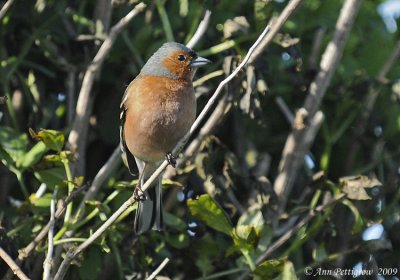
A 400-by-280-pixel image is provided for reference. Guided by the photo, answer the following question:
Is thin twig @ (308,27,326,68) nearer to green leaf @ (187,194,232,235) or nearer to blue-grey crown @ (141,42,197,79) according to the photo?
blue-grey crown @ (141,42,197,79)

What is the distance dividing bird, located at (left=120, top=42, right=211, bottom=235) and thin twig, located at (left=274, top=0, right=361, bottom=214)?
2.11ft

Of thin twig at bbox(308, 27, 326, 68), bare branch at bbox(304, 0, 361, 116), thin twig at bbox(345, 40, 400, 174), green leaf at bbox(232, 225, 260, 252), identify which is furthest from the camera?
thin twig at bbox(345, 40, 400, 174)

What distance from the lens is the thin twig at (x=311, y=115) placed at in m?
4.99

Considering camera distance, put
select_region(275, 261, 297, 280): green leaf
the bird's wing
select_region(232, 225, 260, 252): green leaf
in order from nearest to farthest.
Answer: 1. select_region(275, 261, 297, 280): green leaf
2. select_region(232, 225, 260, 252): green leaf
3. the bird's wing

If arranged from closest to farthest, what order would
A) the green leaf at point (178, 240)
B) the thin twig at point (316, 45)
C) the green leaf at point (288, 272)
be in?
the green leaf at point (288, 272)
the green leaf at point (178, 240)
the thin twig at point (316, 45)

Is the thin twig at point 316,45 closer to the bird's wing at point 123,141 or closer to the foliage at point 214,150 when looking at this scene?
the foliage at point 214,150

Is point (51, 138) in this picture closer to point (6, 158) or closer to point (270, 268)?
point (6, 158)

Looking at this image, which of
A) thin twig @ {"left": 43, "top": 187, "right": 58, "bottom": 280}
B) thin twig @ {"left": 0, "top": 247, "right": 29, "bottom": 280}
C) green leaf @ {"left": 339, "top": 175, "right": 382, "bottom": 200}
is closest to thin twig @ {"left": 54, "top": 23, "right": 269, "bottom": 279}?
Answer: thin twig @ {"left": 43, "top": 187, "right": 58, "bottom": 280}

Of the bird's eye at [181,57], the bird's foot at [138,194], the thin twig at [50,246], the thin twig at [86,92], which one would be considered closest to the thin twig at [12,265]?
the thin twig at [50,246]

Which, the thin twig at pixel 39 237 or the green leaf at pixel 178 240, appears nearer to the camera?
the thin twig at pixel 39 237

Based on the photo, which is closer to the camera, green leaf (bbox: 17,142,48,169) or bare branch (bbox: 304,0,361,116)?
green leaf (bbox: 17,142,48,169)

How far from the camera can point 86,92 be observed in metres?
4.87

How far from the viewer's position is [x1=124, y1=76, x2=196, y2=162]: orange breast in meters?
4.89

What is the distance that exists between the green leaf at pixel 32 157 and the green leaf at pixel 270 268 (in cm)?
137
